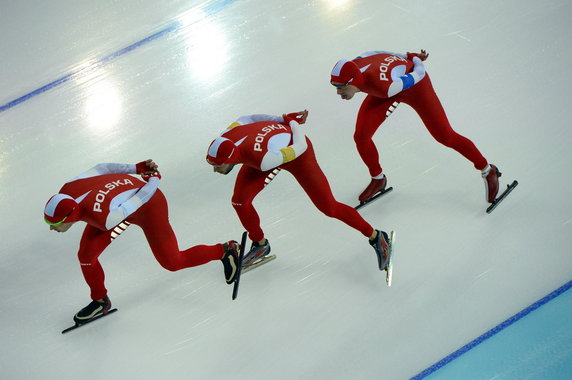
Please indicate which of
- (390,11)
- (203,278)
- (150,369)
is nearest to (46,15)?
(390,11)

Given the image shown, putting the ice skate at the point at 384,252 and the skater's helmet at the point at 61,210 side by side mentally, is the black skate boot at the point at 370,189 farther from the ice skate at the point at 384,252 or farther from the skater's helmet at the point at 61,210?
the skater's helmet at the point at 61,210

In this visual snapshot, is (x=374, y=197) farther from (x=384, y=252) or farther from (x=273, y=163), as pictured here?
(x=273, y=163)

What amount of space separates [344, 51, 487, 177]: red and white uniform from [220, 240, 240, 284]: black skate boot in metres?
1.06

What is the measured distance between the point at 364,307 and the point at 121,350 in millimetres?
1457

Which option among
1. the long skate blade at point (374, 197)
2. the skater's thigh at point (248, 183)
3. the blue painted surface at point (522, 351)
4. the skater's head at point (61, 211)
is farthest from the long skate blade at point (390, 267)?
the skater's head at point (61, 211)

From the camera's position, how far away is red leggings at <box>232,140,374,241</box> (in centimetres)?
440

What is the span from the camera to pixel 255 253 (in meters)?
4.77

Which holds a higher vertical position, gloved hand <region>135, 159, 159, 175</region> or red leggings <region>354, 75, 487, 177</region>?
gloved hand <region>135, 159, 159, 175</region>

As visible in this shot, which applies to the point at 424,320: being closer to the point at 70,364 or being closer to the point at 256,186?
the point at 256,186

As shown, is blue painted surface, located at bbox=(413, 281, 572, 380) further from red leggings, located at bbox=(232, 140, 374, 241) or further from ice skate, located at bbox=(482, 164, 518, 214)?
red leggings, located at bbox=(232, 140, 374, 241)

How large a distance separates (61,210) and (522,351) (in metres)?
2.60

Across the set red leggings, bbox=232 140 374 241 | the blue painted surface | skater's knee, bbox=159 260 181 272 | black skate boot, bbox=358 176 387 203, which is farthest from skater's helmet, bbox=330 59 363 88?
the blue painted surface

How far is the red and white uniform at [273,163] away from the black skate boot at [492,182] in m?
0.87

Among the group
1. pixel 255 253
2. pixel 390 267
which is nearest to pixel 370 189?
pixel 390 267
